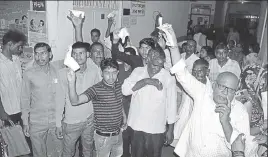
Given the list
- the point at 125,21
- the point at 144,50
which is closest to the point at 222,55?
the point at 144,50

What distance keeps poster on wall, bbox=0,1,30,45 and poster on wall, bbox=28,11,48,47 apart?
0.41ft

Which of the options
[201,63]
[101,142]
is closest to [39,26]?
[101,142]

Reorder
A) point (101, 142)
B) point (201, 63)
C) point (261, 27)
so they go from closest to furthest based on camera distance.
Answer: point (101, 142), point (201, 63), point (261, 27)

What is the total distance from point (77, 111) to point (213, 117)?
5.12 feet

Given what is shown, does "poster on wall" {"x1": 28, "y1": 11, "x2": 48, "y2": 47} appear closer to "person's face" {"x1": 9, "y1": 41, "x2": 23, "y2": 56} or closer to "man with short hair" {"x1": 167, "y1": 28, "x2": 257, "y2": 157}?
"person's face" {"x1": 9, "y1": 41, "x2": 23, "y2": 56}

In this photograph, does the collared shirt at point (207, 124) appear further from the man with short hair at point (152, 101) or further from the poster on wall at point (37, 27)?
the poster on wall at point (37, 27)

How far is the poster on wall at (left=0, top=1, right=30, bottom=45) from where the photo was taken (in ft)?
13.5

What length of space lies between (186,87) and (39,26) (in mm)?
2582

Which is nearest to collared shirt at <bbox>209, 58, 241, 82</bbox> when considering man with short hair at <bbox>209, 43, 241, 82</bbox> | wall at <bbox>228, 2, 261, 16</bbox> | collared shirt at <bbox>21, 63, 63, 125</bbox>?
man with short hair at <bbox>209, 43, 241, 82</bbox>

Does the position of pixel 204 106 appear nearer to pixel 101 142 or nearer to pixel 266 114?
pixel 266 114

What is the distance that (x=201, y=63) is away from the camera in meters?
3.33

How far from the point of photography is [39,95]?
3098 mm

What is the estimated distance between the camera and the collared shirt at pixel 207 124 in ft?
7.52

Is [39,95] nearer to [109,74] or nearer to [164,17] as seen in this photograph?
[109,74]
